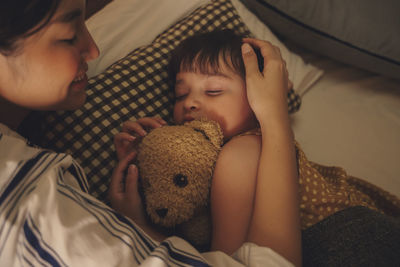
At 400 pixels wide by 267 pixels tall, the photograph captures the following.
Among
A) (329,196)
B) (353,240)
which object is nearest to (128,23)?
(329,196)

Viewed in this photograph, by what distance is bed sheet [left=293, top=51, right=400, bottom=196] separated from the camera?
1170 millimetres

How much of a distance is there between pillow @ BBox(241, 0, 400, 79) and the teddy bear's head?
833mm

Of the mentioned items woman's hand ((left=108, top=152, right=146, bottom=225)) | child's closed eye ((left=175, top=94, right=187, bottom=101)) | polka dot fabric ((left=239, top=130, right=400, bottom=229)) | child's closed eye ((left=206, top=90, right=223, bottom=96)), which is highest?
child's closed eye ((left=206, top=90, right=223, bottom=96))

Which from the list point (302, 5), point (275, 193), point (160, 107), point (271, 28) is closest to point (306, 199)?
point (275, 193)

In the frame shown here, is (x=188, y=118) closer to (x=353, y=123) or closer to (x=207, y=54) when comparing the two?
(x=207, y=54)

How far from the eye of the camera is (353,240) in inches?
28.1

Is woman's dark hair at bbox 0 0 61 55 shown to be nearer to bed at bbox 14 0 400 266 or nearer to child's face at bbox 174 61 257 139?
bed at bbox 14 0 400 266

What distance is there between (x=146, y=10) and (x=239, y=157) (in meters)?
0.86

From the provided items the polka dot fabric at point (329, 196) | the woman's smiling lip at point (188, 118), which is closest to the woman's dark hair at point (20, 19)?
the woman's smiling lip at point (188, 118)

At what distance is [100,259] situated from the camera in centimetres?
44

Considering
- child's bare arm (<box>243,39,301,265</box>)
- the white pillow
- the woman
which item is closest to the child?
child's bare arm (<box>243,39,301,265</box>)

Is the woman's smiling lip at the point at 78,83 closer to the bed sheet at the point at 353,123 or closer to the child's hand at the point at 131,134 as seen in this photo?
the child's hand at the point at 131,134

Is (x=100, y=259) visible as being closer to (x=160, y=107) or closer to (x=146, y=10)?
(x=160, y=107)

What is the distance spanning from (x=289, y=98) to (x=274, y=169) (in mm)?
630
